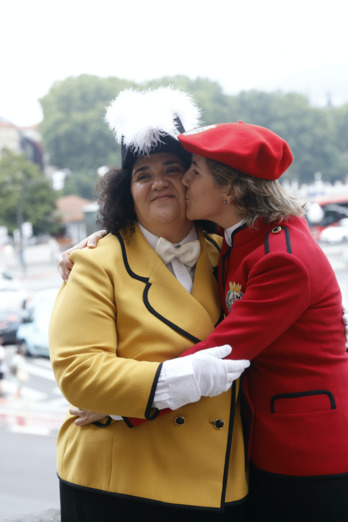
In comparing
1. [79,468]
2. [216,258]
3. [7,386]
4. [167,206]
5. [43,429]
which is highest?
[167,206]

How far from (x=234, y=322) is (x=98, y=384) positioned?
276mm

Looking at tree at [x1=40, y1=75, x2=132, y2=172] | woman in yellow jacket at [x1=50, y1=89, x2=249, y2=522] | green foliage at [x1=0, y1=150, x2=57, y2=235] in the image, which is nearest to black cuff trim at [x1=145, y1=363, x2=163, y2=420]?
woman in yellow jacket at [x1=50, y1=89, x2=249, y2=522]

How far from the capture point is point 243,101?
17984 mm

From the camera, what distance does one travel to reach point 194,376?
965 mm

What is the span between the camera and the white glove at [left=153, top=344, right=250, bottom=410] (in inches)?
38.0

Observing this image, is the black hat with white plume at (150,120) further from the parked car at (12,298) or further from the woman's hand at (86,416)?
the parked car at (12,298)

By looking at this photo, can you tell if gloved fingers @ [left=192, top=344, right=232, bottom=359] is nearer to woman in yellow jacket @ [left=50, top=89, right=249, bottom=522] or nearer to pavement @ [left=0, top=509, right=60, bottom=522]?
woman in yellow jacket @ [left=50, top=89, right=249, bottom=522]

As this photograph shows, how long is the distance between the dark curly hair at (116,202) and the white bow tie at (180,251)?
84mm

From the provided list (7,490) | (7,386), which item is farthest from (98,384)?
(7,386)

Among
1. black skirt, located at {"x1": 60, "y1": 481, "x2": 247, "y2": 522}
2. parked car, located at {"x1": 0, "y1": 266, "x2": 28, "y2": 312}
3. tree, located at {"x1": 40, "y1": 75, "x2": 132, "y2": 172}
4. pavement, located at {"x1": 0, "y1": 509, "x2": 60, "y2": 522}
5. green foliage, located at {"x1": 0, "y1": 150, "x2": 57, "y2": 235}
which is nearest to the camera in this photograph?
black skirt, located at {"x1": 60, "y1": 481, "x2": 247, "y2": 522}

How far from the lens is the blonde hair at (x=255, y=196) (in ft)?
3.55

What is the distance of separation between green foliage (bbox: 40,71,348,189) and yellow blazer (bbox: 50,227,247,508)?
1.54 feet

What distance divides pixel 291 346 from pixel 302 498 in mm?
310

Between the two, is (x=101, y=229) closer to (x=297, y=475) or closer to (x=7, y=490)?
(x=297, y=475)
